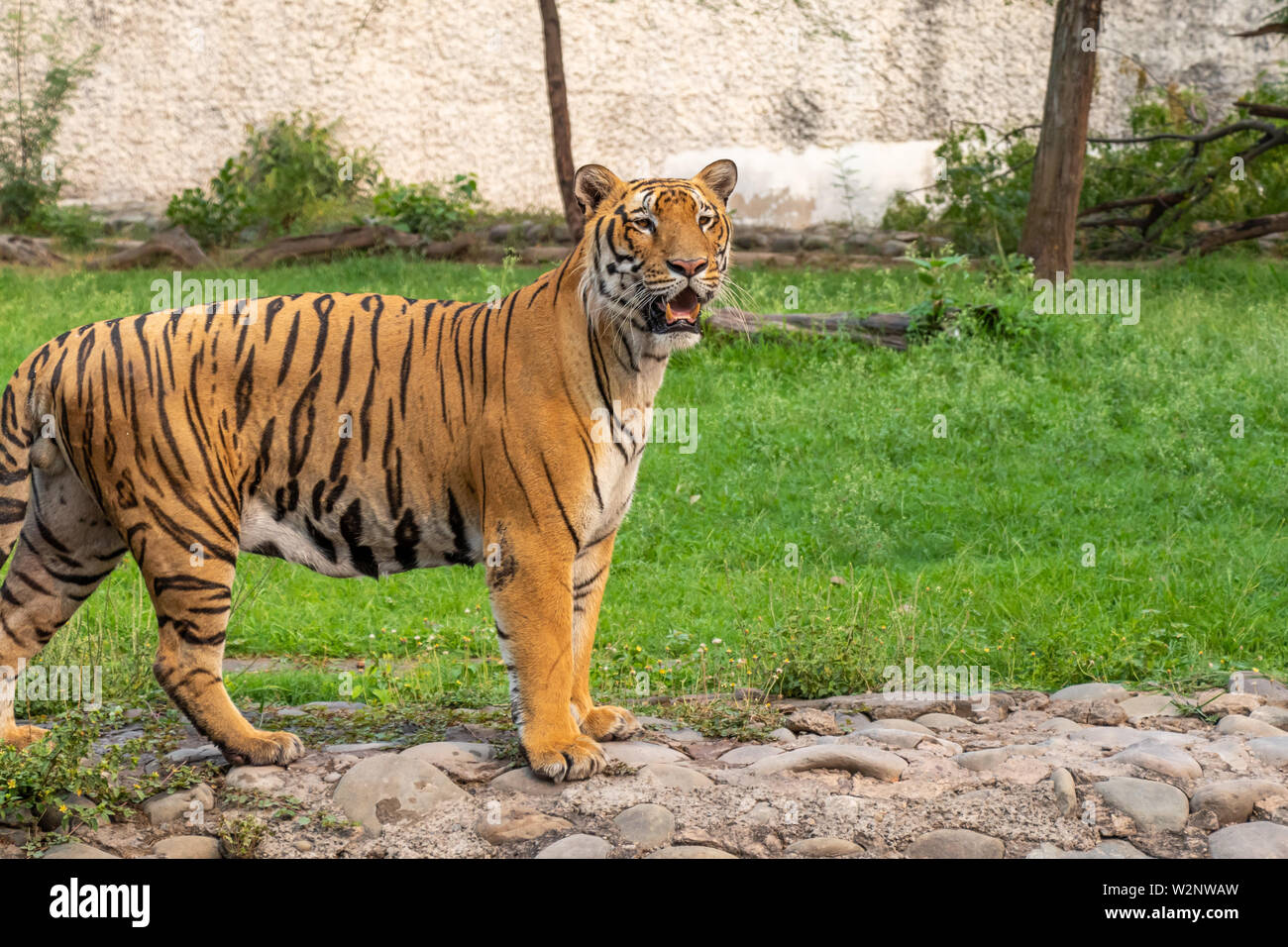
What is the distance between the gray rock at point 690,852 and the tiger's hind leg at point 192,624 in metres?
1.35

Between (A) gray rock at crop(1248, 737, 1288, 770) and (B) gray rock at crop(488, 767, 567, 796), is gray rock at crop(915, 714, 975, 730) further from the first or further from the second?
(B) gray rock at crop(488, 767, 567, 796)

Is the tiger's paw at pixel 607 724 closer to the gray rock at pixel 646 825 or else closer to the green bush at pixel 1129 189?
the gray rock at pixel 646 825

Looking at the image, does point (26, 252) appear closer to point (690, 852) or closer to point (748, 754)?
A: point (748, 754)

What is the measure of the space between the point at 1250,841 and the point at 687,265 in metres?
2.20

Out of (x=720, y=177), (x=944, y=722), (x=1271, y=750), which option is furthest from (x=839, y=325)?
(x=1271, y=750)

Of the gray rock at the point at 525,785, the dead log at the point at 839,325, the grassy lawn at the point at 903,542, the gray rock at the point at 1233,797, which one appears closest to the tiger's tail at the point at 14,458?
the grassy lawn at the point at 903,542

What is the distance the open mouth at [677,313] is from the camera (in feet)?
12.2

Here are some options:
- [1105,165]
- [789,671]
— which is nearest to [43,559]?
[789,671]

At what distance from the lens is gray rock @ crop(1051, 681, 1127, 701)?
466 cm

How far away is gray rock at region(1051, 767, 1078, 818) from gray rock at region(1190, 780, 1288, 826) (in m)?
0.35

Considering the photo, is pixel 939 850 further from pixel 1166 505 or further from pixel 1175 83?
pixel 1175 83

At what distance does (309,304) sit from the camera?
4105 millimetres

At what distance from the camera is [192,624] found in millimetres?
3746

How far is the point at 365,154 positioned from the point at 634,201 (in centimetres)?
1526
